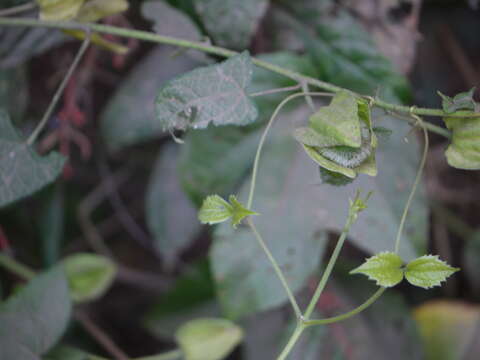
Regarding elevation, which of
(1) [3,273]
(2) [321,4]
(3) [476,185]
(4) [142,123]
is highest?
(2) [321,4]

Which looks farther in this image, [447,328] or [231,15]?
[447,328]

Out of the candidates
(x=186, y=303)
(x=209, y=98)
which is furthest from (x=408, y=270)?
(x=186, y=303)

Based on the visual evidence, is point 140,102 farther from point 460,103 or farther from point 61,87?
point 460,103

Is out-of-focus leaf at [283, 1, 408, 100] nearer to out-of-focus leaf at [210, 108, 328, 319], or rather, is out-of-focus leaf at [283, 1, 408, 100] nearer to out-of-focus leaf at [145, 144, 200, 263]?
out-of-focus leaf at [210, 108, 328, 319]

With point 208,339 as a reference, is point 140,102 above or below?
above

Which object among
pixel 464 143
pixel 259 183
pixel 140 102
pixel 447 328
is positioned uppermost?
pixel 464 143

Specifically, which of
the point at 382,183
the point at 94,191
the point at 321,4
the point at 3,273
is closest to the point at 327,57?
the point at 321,4

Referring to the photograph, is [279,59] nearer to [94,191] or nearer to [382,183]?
[382,183]
